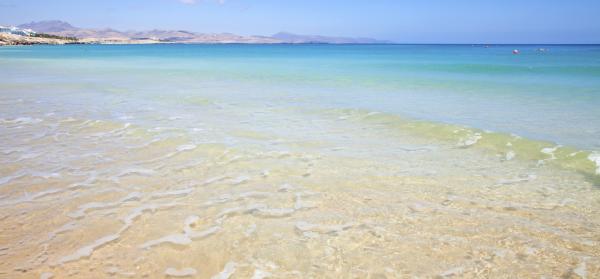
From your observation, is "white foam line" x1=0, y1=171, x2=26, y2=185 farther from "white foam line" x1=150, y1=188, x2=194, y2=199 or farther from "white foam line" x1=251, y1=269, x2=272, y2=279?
"white foam line" x1=251, y1=269, x2=272, y2=279

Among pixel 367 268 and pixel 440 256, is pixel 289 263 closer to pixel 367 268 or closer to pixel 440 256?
pixel 367 268

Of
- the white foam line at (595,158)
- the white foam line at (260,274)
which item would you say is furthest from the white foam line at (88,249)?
the white foam line at (595,158)

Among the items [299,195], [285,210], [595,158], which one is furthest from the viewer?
[595,158]

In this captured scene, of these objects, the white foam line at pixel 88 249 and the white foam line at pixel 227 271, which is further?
the white foam line at pixel 88 249

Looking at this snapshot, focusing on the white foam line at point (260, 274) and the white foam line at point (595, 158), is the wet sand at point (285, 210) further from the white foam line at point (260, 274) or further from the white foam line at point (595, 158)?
the white foam line at point (595, 158)

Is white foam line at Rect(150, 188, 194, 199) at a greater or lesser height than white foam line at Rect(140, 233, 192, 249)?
greater

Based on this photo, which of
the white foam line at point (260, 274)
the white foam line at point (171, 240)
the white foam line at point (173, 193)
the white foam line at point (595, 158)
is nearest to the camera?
the white foam line at point (260, 274)

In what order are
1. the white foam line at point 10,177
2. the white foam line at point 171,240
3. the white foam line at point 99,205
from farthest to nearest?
the white foam line at point 10,177 < the white foam line at point 99,205 < the white foam line at point 171,240

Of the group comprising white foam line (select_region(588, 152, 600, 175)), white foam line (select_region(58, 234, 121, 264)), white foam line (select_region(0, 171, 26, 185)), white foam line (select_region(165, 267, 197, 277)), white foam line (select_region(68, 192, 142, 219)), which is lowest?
white foam line (select_region(165, 267, 197, 277))

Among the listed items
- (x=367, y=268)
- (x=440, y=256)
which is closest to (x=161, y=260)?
(x=367, y=268)

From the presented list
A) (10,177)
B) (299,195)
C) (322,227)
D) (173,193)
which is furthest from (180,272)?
(10,177)

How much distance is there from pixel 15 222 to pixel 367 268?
3.88 metres

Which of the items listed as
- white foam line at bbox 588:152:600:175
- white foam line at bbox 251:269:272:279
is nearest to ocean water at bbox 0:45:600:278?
white foam line at bbox 251:269:272:279

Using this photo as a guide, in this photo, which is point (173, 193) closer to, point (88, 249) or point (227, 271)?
point (88, 249)
